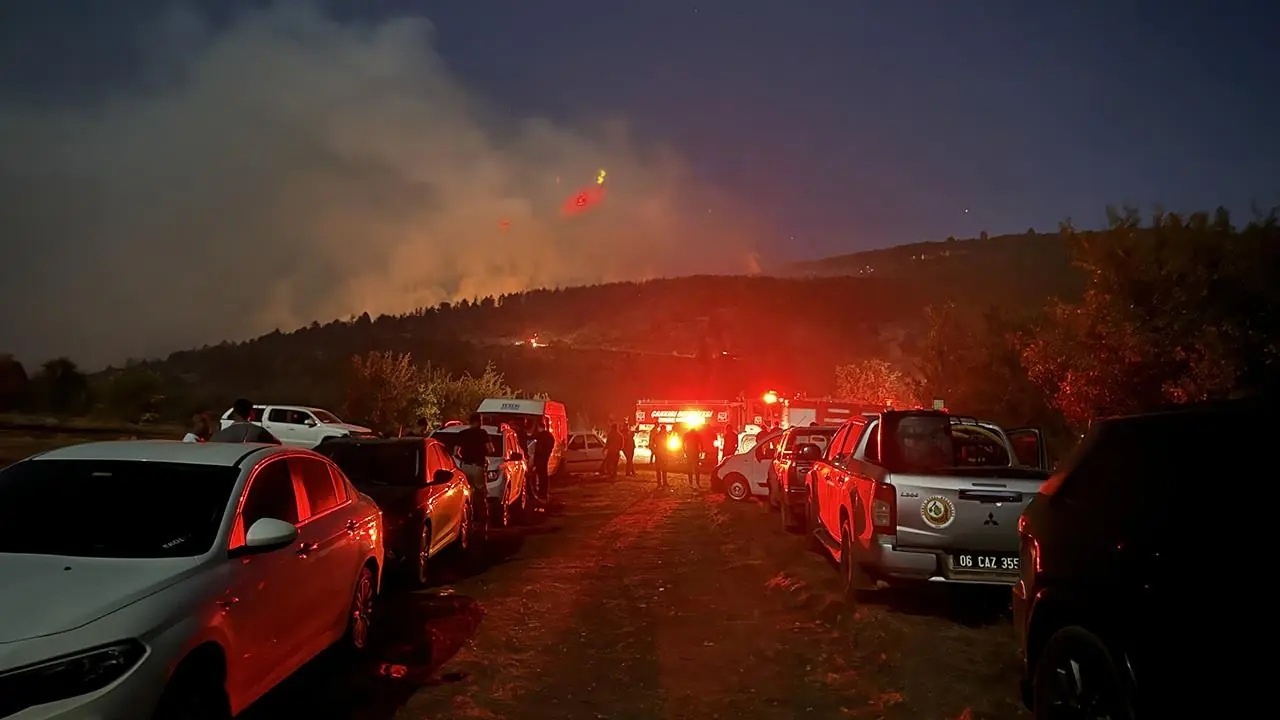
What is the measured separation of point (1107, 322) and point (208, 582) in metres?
17.2

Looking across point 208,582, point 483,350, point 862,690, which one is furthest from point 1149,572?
point 483,350

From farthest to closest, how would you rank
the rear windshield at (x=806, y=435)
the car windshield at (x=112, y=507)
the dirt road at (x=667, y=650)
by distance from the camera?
1. the rear windshield at (x=806, y=435)
2. the dirt road at (x=667, y=650)
3. the car windshield at (x=112, y=507)

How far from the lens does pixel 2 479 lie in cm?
562

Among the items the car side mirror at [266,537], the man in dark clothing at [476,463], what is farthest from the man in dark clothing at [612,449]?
the car side mirror at [266,537]

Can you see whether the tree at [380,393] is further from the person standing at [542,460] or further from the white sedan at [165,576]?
the white sedan at [165,576]

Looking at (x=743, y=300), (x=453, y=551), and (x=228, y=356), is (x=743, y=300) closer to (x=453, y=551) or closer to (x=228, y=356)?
(x=228, y=356)

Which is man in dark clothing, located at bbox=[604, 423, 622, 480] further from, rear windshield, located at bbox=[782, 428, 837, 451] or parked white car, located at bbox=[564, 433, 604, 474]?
rear windshield, located at bbox=[782, 428, 837, 451]

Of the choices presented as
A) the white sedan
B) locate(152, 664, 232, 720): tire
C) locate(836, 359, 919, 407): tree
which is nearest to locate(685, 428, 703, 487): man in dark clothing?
the white sedan

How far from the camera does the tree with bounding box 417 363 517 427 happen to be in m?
47.6

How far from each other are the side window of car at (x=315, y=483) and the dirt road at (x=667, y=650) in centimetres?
126

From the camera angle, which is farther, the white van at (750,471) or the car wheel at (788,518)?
the white van at (750,471)

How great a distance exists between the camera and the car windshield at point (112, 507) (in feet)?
16.4

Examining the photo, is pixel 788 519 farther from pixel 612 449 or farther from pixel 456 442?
pixel 612 449

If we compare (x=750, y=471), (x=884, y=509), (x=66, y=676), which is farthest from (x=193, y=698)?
(x=750, y=471)
